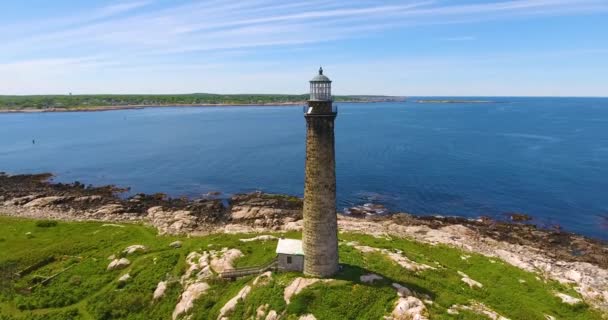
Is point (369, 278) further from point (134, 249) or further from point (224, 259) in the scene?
point (134, 249)

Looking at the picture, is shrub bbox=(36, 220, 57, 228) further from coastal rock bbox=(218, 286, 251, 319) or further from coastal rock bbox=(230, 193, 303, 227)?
coastal rock bbox=(218, 286, 251, 319)

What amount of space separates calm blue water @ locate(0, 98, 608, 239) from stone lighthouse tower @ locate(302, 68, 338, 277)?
38.0m

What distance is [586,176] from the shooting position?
78.4 meters

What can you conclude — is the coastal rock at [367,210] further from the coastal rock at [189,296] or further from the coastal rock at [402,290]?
the coastal rock at [189,296]

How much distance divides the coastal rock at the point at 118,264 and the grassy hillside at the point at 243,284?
555mm

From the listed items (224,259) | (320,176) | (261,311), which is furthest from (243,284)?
(320,176)

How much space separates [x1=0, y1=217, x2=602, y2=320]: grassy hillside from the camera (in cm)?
2345

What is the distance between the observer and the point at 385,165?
299 feet

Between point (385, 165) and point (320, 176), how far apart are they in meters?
69.8

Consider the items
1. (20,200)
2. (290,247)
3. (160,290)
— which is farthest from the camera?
(20,200)

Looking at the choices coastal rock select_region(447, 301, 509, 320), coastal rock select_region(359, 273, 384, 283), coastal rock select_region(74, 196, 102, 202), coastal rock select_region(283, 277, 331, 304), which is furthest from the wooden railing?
coastal rock select_region(74, 196, 102, 202)

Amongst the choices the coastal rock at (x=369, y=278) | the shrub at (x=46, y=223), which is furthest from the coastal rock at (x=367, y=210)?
the shrub at (x=46, y=223)

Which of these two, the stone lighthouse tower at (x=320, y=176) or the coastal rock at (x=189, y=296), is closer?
the stone lighthouse tower at (x=320, y=176)

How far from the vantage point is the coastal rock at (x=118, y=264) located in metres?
33.6
